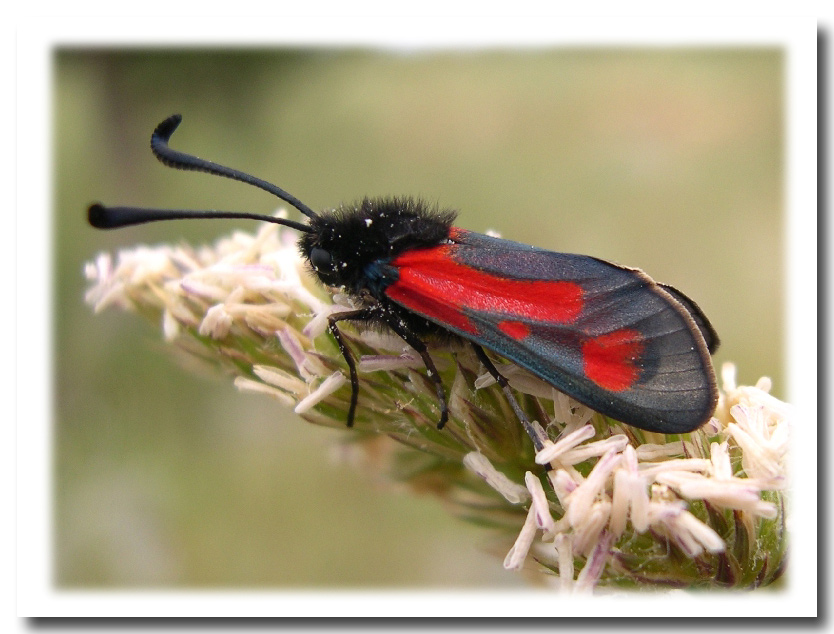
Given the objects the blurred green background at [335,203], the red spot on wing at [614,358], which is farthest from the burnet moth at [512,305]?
the blurred green background at [335,203]

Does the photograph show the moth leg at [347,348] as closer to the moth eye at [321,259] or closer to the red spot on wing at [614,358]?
the moth eye at [321,259]

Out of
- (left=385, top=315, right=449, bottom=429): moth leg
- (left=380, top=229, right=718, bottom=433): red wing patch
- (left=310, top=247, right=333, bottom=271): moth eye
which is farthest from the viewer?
(left=310, top=247, right=333, bottom=271): moth eye

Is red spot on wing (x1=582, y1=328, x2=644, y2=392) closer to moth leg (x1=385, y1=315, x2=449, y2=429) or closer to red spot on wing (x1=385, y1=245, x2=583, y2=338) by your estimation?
red spot on wing (x1=385, y1=245, x2=583, y2=338)

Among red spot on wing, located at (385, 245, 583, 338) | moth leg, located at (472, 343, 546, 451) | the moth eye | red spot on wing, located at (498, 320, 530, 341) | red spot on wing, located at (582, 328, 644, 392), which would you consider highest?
the moth eye

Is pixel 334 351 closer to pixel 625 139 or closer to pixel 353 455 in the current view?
pixel 353 455

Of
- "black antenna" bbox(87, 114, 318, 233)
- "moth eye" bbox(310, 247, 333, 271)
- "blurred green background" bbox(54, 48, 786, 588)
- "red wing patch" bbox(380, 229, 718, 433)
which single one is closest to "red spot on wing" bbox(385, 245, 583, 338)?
"red wing patch" bbox(380, 229, 718, 433)

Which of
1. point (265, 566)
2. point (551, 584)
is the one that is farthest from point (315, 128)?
point (551, 584)

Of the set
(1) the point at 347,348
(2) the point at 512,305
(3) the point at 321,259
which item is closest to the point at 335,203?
(3) the point at 321,259
